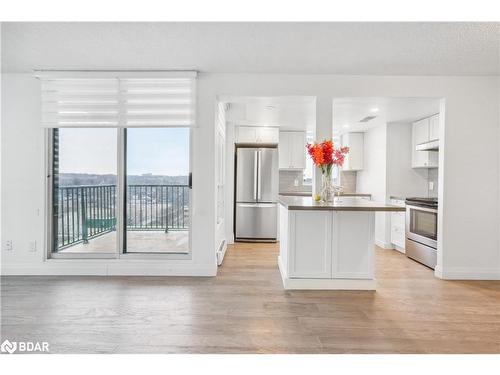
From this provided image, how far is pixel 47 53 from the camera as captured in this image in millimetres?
3094

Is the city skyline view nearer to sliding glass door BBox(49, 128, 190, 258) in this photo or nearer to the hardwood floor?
sliding glass door BBox(49, 128, 190, 258)

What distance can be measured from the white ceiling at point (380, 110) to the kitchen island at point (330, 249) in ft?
5.23

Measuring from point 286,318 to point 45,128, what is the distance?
3552mm

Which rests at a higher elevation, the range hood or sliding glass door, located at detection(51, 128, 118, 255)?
the range hood

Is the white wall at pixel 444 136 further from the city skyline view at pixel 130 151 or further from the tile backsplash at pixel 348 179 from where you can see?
the tile backsplash at pixel 348 179

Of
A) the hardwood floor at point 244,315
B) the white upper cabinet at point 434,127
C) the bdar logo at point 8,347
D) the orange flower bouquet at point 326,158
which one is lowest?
the bdar logo at point 8,347

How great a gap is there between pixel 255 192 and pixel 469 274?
133 inches

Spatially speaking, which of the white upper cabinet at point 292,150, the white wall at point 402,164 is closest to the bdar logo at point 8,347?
the white upper cabinet at point 292,150

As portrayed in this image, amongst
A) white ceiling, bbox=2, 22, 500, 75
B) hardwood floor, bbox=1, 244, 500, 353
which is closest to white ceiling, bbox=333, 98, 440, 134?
white ceiling, bbox=2, 22, 500, 75

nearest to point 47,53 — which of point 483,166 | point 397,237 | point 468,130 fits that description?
point 468,130

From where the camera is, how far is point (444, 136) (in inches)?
144

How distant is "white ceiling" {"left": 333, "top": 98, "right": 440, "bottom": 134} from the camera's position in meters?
3.92

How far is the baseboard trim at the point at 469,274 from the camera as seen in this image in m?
3.59

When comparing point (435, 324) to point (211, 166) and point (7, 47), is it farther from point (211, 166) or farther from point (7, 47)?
point (7, 47)
